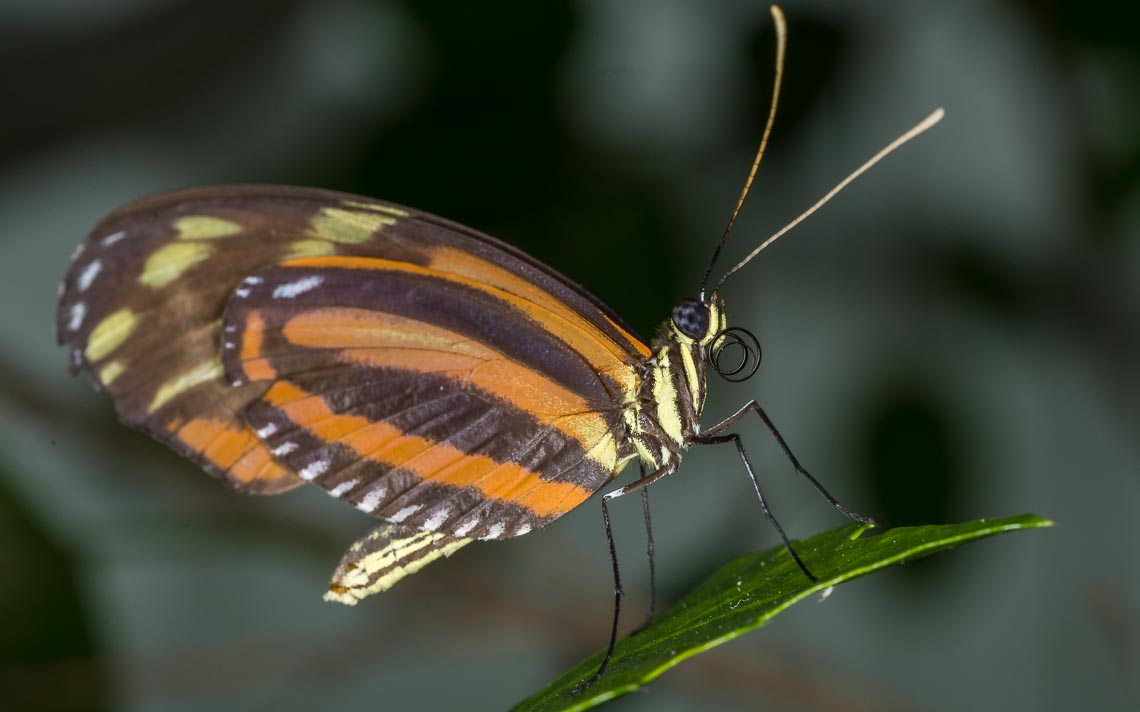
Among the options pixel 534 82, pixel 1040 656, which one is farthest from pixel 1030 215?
pixel 534 82

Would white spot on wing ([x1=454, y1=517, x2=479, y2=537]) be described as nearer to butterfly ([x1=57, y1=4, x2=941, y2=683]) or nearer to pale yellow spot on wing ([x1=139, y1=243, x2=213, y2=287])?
butterfly ([x1=57, y1=4, x2=941, y2=683])

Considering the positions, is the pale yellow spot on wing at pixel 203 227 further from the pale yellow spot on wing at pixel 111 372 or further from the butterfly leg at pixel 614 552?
the butterfly leg at pixel 614 552

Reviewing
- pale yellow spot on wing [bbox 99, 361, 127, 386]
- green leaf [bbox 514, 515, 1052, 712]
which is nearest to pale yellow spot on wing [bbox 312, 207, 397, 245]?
pale yellow spot on wing [bbox 99, 361, 127, 386]

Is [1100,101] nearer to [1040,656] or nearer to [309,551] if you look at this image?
[309,551]

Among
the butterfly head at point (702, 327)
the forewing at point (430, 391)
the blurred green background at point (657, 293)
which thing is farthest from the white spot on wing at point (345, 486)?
the blurred green background at point (657, 293)

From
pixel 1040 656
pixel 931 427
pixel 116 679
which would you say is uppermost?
pixel 116 679

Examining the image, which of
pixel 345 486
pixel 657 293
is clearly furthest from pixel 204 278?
pixel 657 293
